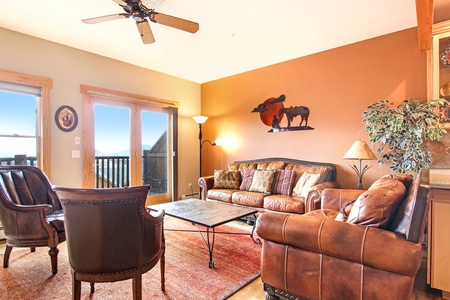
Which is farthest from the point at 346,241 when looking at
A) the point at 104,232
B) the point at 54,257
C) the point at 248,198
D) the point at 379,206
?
the point at 54,257

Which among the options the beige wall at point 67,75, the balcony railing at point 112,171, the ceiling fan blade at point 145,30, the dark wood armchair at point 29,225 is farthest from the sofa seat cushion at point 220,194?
the ceiling fan blade at point 145,30

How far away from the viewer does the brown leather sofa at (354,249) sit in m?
1.31

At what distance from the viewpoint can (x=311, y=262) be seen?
1595 millimetres

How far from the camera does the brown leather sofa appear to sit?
131cm

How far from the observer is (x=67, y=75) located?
371 cm

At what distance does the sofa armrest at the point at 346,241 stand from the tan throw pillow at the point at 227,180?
100 inches

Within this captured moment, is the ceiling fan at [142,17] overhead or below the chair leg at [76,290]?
overhead

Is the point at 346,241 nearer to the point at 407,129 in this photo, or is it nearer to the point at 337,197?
the point at 337,197

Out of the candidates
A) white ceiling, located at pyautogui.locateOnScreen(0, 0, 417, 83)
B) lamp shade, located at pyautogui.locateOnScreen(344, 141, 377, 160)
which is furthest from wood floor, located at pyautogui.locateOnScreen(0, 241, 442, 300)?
white ceiling, located at pyautogui.locateOnScreen(0, 0, 417, 83)

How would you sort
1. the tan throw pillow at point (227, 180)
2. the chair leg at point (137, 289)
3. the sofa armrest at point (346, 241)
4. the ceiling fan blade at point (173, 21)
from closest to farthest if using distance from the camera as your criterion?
the sofa armrest at point (346, 241) < the chair leg at point (137, 289) < the ceiling fan blade at point (173, 21) < the tan throw pillow at point (227, 180)

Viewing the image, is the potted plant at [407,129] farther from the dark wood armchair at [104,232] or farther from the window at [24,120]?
the window at [24,120]

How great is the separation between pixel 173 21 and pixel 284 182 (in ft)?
8.90

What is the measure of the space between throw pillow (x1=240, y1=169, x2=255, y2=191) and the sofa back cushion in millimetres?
2622

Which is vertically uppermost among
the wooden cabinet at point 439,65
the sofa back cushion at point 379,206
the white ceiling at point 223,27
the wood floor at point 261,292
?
the white ceiling at point 223,27
